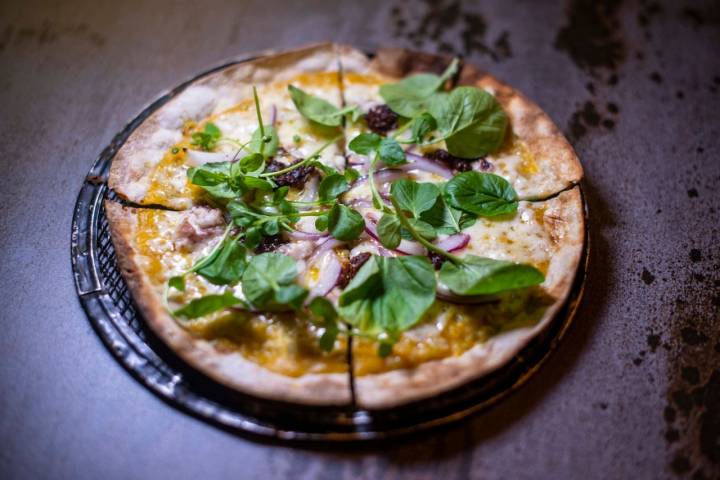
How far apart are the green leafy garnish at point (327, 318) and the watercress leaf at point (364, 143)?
0.96 m

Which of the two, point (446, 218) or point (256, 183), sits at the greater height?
point (256, 183)

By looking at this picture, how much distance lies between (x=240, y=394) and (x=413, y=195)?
46.5 inches

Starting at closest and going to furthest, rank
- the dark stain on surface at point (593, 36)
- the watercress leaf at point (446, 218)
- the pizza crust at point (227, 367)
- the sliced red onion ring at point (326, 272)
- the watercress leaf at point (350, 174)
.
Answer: the pizza crust at point (227, 367), the sliced red onion ring at point (326, 272), the watercress leaf at point (446, 218), the watercress leaf at point (350, 174), the dark stain on surface at point (593, 36)

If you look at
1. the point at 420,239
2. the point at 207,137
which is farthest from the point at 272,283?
the point at 207,137

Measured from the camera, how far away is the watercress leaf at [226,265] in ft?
8.89

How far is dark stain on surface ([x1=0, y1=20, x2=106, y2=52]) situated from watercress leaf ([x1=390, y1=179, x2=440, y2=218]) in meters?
2.47

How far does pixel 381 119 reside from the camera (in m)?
3.43

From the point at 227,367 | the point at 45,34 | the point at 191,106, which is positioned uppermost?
the point at 45,34

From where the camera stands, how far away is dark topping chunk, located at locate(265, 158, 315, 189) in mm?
3139

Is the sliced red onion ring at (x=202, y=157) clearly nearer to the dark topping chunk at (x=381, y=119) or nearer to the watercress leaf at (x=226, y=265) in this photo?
the watercress leaf at (x=226, y=265)

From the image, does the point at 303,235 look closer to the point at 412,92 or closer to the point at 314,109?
the point at 314,109

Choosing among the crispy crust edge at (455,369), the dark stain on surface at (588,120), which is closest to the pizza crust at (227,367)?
the crispy crust edge at (455,369)

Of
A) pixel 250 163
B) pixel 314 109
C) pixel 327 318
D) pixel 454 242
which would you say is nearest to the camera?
pixel 327 318

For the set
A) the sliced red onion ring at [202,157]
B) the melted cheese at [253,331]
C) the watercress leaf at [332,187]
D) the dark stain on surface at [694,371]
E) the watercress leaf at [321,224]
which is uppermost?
the sliced red onion ring at [202,157]
